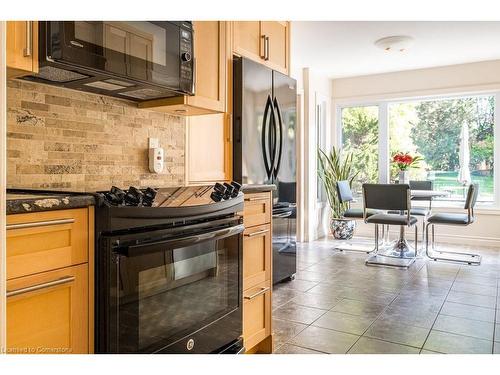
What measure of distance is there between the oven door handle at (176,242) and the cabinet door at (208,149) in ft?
2.76

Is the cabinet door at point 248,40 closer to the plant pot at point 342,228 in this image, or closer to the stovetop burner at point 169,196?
the stovetop burner at point 169,196

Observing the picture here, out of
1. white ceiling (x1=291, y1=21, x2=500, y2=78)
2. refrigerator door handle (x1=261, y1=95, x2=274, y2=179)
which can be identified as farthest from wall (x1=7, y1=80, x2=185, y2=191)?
white ceiling (x1=291, y1=21, x2=500, y2=78)

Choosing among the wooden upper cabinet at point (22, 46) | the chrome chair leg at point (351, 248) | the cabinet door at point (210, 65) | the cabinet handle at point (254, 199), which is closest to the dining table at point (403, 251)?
the chrome chair leg at point (351, 248)

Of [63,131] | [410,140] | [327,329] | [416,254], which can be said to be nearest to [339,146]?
[410,140]

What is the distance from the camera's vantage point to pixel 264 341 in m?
2.29

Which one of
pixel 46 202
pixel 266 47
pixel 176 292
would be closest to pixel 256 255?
pixel 176 292

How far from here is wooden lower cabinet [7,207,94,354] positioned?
3.57 ft

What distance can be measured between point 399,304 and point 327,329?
81cm

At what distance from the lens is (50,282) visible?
1.16 metres

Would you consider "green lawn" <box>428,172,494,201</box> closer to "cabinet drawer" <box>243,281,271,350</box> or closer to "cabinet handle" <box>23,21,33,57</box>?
"cabinet drawer" <box>243,281,271,350</box>

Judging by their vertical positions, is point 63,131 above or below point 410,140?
below

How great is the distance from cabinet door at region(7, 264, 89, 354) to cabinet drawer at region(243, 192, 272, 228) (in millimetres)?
1013
